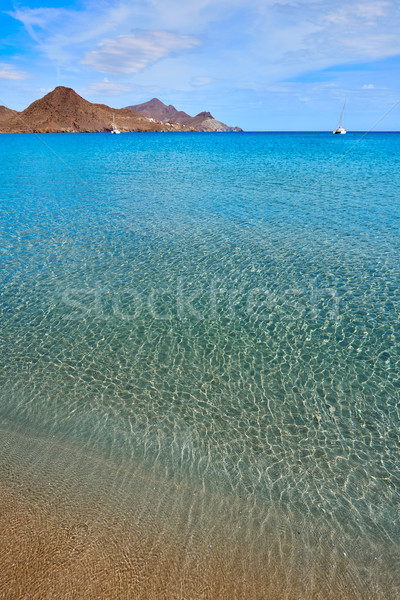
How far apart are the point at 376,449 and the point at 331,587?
110 inches

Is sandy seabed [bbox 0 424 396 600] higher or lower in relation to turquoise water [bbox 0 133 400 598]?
higher

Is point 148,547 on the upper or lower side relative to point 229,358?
upper

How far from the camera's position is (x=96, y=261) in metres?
15.0

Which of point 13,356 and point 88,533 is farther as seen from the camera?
point 13,356

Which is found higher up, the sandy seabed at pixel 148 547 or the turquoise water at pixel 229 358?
the sandy seabed at pixel 148 547

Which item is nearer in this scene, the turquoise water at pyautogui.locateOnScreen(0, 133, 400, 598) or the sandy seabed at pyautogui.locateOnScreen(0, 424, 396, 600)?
the sandy seabed at pyautogui.locateOnScreen(0, 424, 396, 600)

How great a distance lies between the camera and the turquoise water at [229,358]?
6.15 meters

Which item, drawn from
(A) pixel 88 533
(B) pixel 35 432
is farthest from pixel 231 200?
(A) pixel 88 533

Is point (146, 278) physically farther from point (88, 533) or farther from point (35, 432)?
point (88, 533)

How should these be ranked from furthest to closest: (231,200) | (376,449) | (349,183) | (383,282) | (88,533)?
1. (349,183)
2. (231,200)
3. (383,282)
4. (376,449)
5. (88,533)

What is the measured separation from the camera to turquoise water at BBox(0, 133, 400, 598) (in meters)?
6.15

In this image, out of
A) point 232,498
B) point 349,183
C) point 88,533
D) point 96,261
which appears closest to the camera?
point 88,533

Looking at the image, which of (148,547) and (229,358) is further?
(229,358)

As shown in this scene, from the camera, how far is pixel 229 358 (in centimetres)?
915
